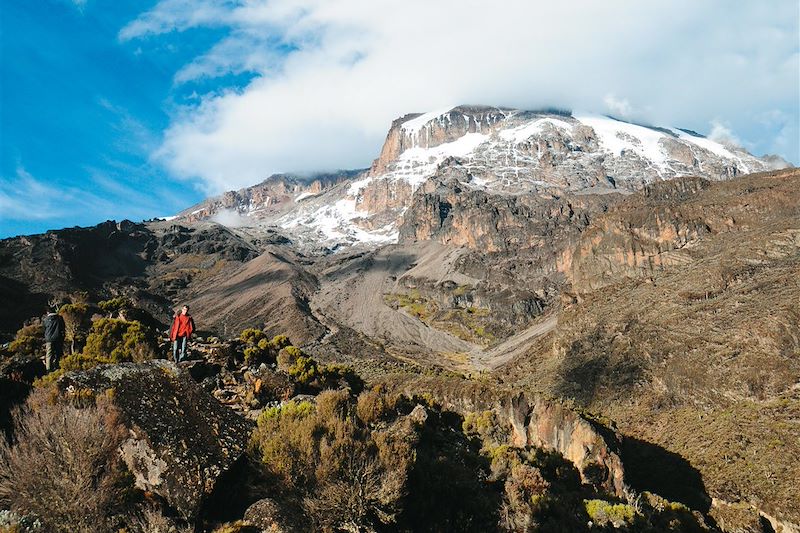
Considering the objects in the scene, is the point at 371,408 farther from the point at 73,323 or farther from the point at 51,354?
the point at 73,323

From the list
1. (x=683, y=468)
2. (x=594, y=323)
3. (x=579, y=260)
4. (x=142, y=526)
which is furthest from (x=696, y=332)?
(x=579, y=260)

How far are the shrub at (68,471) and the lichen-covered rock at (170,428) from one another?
0.44m

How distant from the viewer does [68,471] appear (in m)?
9.47

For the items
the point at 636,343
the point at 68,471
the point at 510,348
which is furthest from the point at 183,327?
the point at 510,348

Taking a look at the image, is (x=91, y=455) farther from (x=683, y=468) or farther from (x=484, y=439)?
(x=683, y=468)

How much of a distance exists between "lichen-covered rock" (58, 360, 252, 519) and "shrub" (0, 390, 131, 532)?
445 mm

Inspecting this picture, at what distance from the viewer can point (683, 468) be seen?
4525 centimetres

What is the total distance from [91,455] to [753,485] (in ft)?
156

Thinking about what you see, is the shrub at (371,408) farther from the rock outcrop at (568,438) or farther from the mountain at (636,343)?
the rock outcrop at (568,438)

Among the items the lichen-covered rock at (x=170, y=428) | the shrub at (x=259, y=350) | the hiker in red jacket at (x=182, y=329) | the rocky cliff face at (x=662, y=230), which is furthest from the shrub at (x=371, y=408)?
the rocky cliff face at (x=662, y=230)

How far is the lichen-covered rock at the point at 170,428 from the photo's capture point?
407 inches

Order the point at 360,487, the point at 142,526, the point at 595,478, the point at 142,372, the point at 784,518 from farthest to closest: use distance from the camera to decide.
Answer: the point at 784,518, the point at 595,478, the point at 142,372, the point at 360,487, the point at 142,526

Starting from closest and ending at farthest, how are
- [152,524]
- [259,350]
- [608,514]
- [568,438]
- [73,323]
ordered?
[152,524] < [608,514] < [73,323] < [568,438] < [259,350]

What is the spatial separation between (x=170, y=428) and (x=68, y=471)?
2086mm
